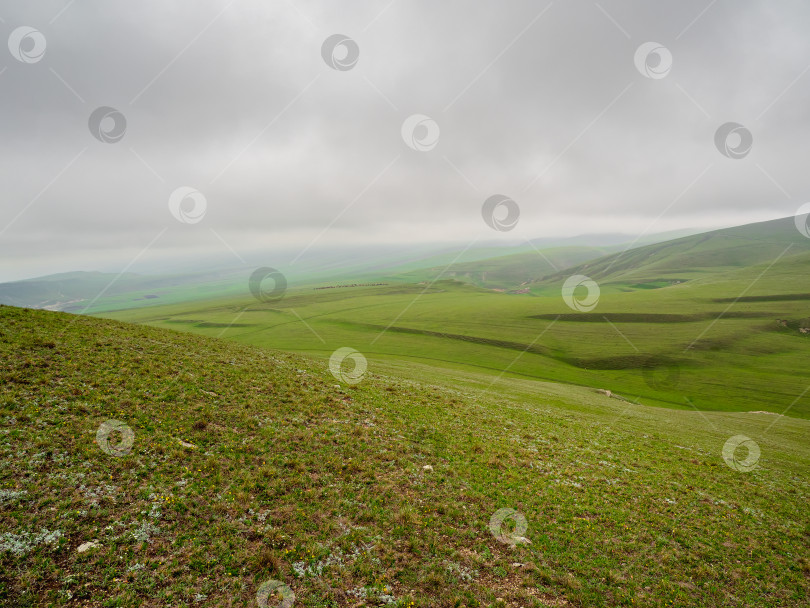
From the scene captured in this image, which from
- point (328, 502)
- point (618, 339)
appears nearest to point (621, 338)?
point (618, 339)

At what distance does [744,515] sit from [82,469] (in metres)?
31.9

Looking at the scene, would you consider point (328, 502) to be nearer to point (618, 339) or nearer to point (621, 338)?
point (618, 339)

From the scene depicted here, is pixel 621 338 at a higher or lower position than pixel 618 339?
higher

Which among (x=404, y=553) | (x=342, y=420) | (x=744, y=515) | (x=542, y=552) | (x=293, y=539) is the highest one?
(x=744, y=515)

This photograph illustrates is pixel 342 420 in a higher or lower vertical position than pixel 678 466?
lower

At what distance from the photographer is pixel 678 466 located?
22438mm

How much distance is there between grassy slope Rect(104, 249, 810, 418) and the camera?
6706 centimetres

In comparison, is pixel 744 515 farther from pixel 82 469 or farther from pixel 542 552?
pixel 82 469

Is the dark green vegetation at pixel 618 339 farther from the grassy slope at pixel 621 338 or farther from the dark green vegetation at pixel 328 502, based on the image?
the dark green vegetation at pixel 328 502

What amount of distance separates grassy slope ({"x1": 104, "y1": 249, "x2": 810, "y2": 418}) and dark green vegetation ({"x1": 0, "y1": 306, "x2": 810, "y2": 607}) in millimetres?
41977

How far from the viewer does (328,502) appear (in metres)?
13.8

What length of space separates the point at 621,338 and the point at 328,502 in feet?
341

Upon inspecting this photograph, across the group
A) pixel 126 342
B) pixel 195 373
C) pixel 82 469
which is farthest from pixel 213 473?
pixel 126 342

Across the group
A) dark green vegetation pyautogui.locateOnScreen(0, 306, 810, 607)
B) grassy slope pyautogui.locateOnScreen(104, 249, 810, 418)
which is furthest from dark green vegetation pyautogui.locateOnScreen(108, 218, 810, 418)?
dark green vegetation pyautogui.locateOnScreen(0, 306, 810, 607)
